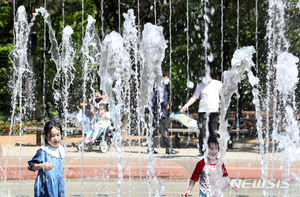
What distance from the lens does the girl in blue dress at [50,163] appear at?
147 inches

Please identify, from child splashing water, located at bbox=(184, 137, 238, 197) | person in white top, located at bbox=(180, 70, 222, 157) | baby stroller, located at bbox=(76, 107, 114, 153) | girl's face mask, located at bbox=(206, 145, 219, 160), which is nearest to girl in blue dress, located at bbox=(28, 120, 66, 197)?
child splashing water, located at bbox=(184, 137, 238, 197)

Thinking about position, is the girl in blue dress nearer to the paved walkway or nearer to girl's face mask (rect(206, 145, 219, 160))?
girl's face mask (rect(206, 145, 219, 160))

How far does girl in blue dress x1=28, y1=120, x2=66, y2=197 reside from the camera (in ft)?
12.2

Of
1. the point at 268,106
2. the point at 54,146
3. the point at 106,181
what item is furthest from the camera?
the point at 268,106

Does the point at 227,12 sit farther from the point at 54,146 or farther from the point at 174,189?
the point at 54,146

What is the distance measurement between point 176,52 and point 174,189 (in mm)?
10913

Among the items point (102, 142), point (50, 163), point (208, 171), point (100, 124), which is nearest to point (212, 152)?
point (208, 171)

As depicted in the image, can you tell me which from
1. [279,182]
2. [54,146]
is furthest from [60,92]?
[54,146]

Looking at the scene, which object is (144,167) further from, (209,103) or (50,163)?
(50,163)

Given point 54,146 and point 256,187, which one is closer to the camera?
point 54,146

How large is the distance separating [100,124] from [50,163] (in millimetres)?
6715

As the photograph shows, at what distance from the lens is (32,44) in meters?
16.3

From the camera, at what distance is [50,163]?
370 cm

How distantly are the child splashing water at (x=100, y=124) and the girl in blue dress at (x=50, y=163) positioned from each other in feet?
21.3
